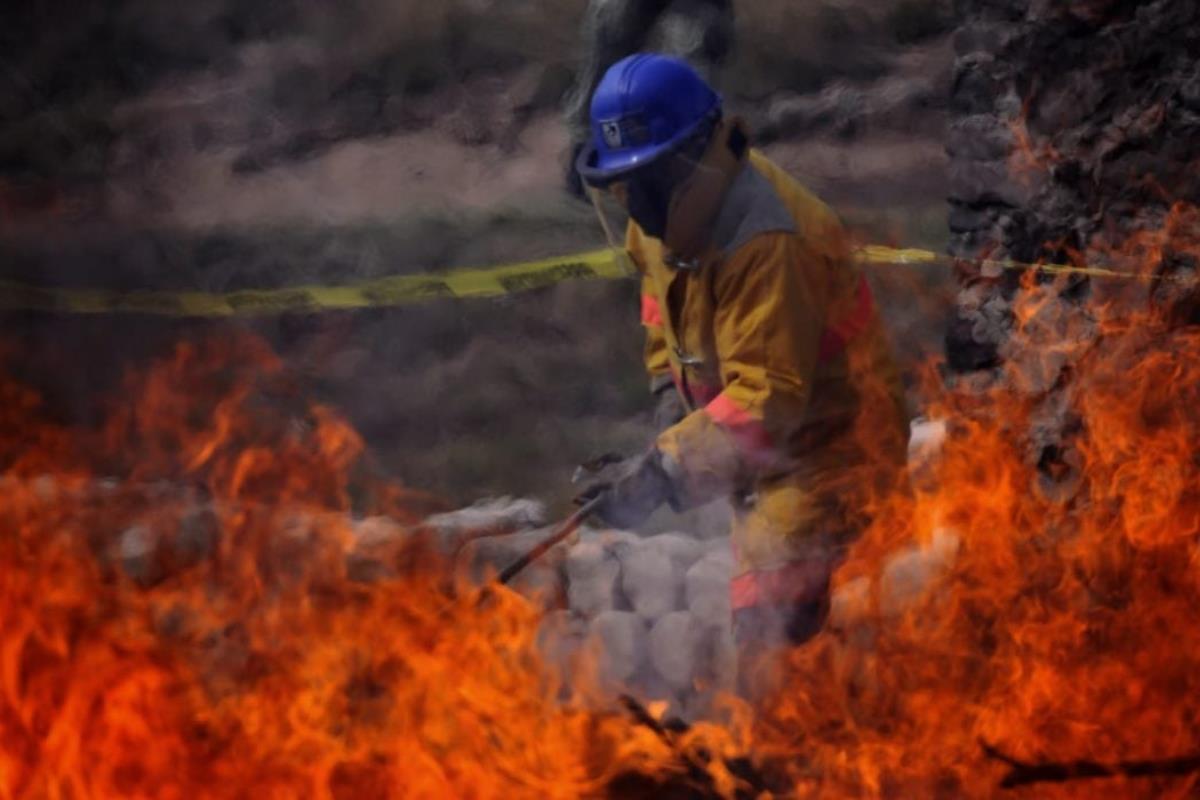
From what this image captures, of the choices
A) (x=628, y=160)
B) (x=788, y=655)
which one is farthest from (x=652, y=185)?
(x=788, y=655)

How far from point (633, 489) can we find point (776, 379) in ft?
1.74

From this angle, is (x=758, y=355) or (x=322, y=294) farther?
(x=322, y=294)

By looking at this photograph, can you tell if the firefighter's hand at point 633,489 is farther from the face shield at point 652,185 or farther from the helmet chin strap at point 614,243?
the helmet chin strap at point 614,243

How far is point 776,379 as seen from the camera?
4406 millimetres

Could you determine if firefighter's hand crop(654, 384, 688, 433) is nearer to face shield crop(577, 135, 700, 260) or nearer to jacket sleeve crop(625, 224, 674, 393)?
jacket sleeve crop(625, 224, 674, 393)

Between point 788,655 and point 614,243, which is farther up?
point 614,243

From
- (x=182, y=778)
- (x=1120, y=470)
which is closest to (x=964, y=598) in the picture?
(x=1120, y=470)

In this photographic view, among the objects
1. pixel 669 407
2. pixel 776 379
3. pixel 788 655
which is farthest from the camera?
pixel 669 407

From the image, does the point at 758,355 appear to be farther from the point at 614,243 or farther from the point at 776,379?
the point at 614,243

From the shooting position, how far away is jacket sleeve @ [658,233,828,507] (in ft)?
14.5

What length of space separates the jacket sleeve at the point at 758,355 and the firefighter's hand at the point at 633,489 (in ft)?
0.18

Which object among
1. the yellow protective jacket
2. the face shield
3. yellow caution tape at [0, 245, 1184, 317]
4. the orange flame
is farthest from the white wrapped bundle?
yellow caution tape at [0, 245, 1184, 317]

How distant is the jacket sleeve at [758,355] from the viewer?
4.41 meters

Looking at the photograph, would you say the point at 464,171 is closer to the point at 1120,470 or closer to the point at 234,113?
the point at 234,113
